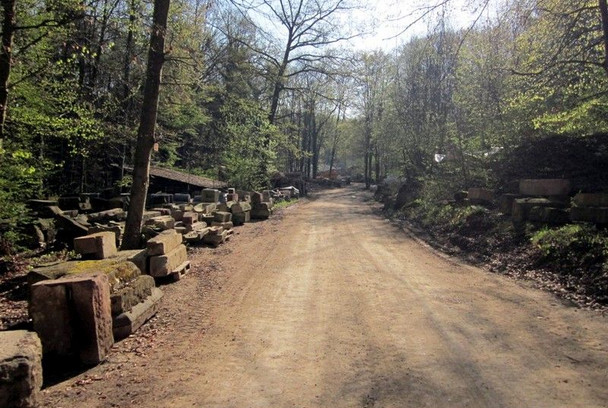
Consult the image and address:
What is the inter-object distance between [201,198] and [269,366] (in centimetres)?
1491

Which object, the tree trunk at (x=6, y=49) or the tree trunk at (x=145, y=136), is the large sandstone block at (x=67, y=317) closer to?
the tree trunk at (x=6, y=49)

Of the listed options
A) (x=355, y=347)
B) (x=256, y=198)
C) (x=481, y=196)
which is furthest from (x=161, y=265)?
(x=256, y=198)

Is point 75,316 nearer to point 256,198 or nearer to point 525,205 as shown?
point 525,205

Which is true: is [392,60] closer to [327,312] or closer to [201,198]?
[201,198]

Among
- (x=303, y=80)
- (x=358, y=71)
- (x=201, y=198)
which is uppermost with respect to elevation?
(x=303, y=80)

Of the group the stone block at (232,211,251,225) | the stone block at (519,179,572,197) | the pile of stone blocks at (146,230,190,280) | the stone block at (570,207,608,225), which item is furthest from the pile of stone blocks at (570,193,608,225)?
the stone block at (232,211,251,225)

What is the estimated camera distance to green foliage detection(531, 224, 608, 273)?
7977 millimetres

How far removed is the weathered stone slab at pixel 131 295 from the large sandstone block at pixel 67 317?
697 mm

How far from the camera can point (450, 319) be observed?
6016mm

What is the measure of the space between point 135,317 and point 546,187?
443 inches

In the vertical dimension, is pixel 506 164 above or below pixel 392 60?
below

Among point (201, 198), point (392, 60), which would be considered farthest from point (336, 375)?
point (392, 60)

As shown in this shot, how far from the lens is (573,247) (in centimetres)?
859

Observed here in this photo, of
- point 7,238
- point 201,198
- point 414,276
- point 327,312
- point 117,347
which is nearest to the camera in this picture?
point 117,347
